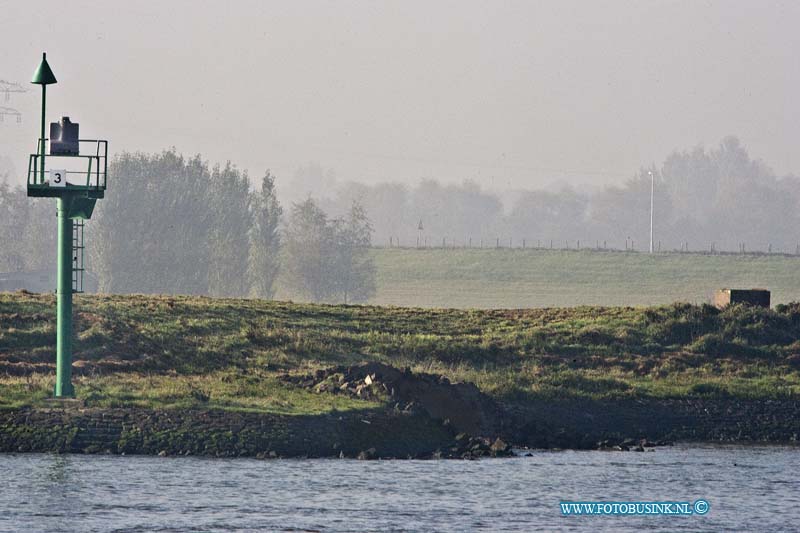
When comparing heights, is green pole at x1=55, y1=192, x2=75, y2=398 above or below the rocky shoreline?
above

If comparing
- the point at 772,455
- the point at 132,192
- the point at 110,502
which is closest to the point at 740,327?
the point at 772,455

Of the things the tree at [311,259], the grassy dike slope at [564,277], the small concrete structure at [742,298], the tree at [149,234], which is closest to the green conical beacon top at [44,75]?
the small concrete structure at [742,298]

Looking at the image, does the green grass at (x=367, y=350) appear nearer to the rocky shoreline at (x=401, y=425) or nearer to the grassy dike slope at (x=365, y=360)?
the grassy dike slope at (x=365, y=360)

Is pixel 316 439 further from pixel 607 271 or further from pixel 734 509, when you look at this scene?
pixel 607 271

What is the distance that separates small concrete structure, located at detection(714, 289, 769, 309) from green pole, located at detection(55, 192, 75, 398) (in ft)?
112

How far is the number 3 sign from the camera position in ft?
150

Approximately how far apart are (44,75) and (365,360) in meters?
19.7

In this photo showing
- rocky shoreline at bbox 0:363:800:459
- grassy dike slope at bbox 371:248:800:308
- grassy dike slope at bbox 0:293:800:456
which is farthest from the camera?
grassy dike slope at bbox 371:248:800:308

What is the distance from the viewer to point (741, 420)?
5594 centimetres

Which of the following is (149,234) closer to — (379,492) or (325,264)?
(325,264)

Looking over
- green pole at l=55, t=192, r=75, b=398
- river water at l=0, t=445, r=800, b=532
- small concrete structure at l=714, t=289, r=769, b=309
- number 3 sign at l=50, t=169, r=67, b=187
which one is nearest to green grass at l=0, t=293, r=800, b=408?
green pole at l=55, t=192, r=75, b=398

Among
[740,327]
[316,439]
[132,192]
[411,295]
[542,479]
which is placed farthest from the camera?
[411,295]

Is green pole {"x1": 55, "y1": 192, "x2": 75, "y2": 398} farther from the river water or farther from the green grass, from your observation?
the river water

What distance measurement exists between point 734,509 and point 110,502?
1612cm
